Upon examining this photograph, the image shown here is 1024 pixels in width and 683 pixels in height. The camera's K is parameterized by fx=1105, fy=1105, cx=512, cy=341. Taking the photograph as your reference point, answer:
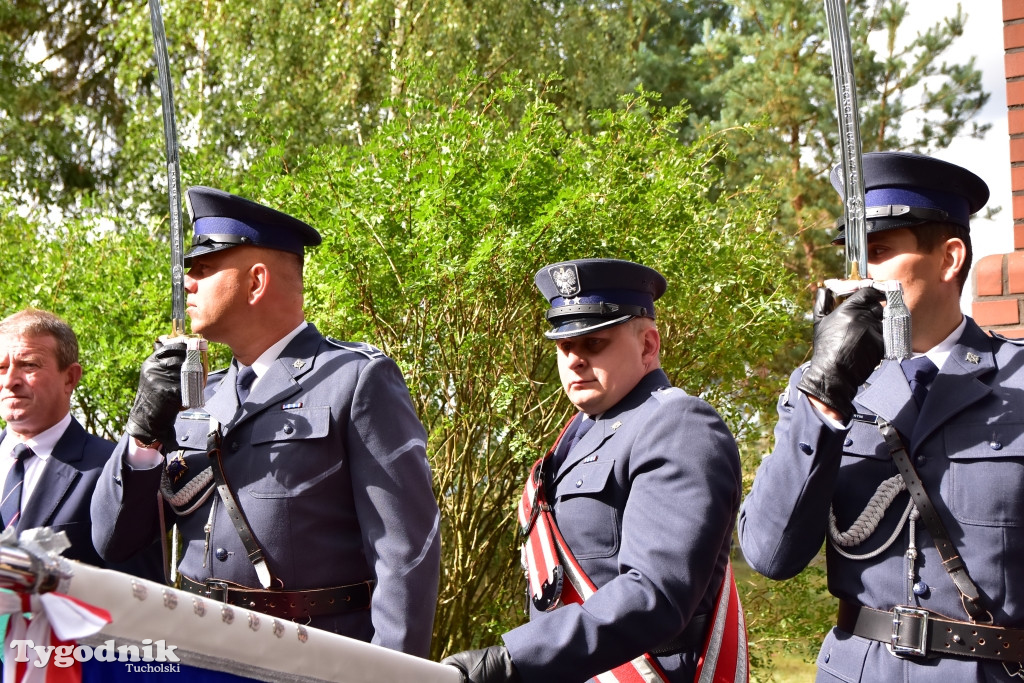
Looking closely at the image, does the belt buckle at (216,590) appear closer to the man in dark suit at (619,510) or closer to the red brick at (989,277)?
the man in dark suit at (619,510)

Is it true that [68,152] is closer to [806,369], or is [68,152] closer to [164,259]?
[164,259]

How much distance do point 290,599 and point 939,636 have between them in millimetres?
1490

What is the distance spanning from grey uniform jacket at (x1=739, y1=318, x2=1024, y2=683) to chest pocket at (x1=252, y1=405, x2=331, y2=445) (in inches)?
42.9

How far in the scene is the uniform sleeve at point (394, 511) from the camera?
2.64 meters

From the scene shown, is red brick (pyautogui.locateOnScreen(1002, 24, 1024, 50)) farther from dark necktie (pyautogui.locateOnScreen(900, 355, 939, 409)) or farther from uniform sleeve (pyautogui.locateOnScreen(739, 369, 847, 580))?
uniform sleeve (pyautogui.locateOnScreen(739, 369, 847, 580))

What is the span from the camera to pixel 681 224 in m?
5.92

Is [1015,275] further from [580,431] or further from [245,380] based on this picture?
[245,380]

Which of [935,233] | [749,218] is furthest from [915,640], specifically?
[749,218]

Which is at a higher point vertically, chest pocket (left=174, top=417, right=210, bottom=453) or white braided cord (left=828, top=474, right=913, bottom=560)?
chest pocket (left=174, top=417, right=210, bottom=453)

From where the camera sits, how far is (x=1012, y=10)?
13.3ft

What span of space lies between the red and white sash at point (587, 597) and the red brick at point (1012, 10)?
253 cm

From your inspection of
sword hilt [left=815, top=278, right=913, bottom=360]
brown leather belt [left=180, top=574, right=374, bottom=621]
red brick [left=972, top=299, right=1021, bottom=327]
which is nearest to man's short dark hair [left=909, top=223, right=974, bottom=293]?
sword hilt [left=815, top=278, right=913, bottom=360]

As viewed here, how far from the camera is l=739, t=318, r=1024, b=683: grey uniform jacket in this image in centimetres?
231

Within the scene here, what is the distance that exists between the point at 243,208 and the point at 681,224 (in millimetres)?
3338
